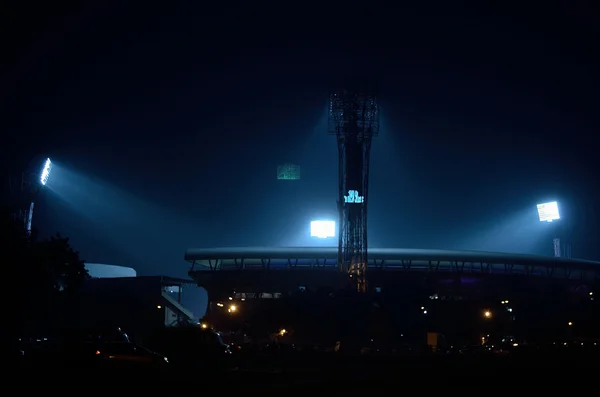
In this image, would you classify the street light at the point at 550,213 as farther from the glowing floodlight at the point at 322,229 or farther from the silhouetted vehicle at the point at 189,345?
the silhouetted vehicle at the point at 189,345

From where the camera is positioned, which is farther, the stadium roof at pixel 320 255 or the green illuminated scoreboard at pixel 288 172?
the green illuminated scoreboard at pixel 288 172

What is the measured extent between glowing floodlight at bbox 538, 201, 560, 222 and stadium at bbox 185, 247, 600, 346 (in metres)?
13.6

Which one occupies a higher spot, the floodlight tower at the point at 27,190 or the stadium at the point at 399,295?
the floodlight tower at the point at 27,190

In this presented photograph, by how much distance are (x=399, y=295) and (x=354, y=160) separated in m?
14.4

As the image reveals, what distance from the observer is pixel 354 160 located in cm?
6156

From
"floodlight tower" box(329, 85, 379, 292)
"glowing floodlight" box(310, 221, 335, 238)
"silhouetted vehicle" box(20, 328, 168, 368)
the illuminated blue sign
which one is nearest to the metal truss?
"glowing floodlight" box(310, 221, 335, 238)

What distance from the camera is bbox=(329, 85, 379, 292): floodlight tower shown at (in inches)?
2324

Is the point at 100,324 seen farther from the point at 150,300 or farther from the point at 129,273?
the point at 129,273

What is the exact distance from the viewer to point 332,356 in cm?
3036

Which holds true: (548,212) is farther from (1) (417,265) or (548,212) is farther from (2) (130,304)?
(2) (130,304)

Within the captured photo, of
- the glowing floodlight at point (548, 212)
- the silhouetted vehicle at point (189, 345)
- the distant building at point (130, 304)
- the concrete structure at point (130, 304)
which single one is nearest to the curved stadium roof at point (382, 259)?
the distant building at point (130, 304)

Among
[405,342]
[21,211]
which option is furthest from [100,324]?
[405,342]

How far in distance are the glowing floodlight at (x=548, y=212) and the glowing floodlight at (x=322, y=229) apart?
37.3m

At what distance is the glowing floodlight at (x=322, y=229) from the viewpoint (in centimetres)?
10162
